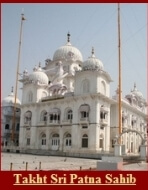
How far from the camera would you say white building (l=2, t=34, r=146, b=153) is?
37344 millimetres

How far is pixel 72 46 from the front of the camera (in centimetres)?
5575

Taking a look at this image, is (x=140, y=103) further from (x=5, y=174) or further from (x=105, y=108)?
(x=5, y=174)

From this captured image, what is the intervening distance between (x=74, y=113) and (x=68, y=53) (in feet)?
57.6

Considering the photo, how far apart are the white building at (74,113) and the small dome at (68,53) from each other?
116 inches

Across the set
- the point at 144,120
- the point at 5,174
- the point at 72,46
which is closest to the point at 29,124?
the point at 72,46

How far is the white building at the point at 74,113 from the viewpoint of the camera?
123 feet

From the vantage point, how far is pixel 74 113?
127 ft

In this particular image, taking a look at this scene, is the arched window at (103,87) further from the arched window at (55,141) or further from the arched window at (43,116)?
the arched window at (43,116)

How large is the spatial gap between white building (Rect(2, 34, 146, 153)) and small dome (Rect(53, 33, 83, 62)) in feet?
9.68

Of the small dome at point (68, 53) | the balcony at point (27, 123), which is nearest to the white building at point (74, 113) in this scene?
the balcony at point (27, 123)

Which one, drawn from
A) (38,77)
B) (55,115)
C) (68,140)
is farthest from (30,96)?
(68,140)

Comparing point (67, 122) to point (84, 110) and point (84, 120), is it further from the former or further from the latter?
point (84, 110)

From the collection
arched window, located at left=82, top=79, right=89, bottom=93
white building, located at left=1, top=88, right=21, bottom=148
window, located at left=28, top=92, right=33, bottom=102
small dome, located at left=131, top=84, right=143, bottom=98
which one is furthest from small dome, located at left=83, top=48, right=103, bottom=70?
small dome, located at left=131, top=84, right=143, bottom=98

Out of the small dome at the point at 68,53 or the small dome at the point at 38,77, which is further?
the small dome at the point at 68,53
